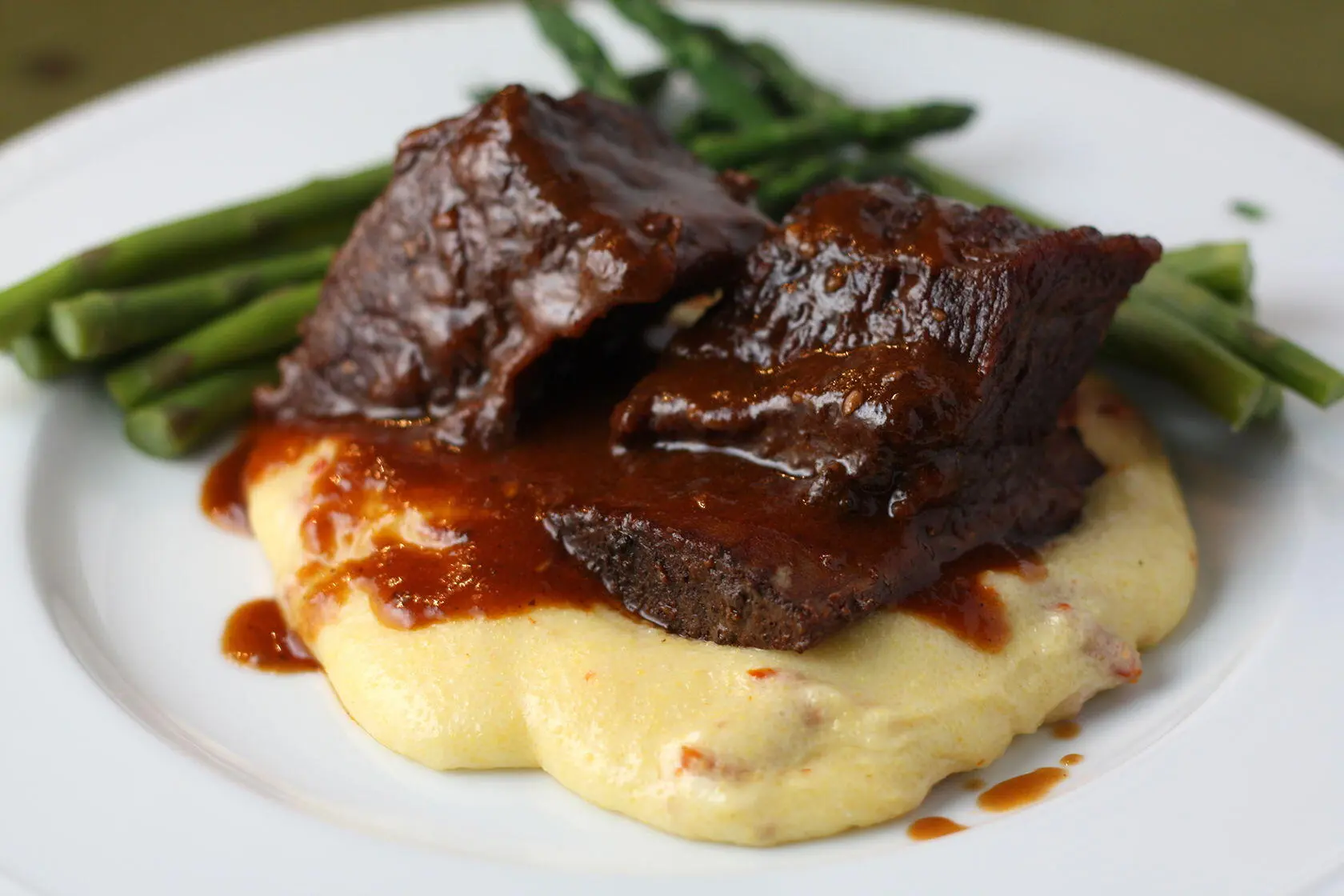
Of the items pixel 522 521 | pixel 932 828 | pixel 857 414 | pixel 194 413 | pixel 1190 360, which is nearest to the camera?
pixel 932 828

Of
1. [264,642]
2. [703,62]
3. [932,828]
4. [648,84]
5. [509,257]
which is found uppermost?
[703,62]

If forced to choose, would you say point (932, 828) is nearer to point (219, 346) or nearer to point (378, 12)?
point (219, 346)

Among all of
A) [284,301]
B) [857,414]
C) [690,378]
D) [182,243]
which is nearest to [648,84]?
[284,301]

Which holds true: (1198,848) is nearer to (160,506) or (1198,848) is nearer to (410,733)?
(410,733)

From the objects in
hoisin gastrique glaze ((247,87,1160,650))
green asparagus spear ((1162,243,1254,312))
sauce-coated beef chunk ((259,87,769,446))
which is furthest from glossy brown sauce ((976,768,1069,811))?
green asparagus spear ((1162,243,1254,312))

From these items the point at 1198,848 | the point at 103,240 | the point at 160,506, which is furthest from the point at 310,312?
the point at 1198,848
